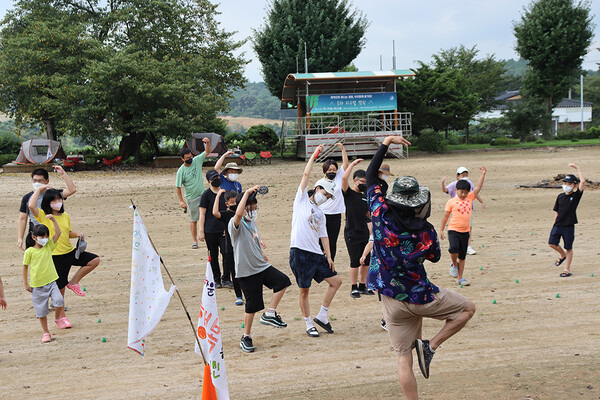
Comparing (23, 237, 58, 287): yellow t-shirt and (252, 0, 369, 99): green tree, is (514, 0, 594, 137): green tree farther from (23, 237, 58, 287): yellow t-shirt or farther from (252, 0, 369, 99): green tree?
(23, 237, 58, 287): yellow t-shirt

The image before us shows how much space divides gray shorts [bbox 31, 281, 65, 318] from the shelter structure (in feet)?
85.0

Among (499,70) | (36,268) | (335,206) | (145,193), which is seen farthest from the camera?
(499,70)

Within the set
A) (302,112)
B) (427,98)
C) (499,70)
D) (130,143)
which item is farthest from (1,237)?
(499,70)

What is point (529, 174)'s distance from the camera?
24281 mm

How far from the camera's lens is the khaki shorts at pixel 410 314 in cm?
441

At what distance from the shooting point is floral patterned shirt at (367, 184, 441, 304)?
4301 millimetres

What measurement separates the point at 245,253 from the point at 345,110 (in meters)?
30.5

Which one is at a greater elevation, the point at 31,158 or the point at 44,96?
the point at 44,96

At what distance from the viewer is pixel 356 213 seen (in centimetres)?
812

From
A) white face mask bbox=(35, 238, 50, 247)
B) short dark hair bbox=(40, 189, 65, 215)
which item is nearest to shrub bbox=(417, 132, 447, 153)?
short dark hair bbox=(40, 189, 65, 215)

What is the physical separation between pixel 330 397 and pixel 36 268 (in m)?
3.95

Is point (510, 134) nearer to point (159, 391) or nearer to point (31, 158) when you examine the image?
point (31, 158)

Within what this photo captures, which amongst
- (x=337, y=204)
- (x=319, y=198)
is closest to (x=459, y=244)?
(x=337, y=204)

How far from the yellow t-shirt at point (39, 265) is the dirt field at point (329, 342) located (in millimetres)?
714
